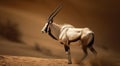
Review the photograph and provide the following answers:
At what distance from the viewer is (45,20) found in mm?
3473

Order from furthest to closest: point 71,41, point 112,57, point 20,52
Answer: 1. point 112,57
2. point 20,52
3. point 71,41

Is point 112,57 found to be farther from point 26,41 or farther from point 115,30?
point 26,41

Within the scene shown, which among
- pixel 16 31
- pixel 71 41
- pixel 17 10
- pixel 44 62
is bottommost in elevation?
pixel 44 62

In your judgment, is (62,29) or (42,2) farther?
(42,2)

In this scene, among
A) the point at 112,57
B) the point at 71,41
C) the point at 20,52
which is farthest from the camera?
the point at 112,57

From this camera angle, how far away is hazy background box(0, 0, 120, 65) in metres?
3.39

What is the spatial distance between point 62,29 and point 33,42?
66 cm

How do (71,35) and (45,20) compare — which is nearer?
(71,35)

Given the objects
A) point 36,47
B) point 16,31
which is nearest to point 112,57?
point 36,47

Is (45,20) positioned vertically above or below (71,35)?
above

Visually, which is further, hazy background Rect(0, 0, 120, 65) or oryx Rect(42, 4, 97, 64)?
hazy background Rect(0, 0, 120, 65)

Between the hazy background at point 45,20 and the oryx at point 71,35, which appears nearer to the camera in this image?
the oryx at point 71,35

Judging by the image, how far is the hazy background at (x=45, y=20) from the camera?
3389mm

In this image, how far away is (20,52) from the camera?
329 cm
